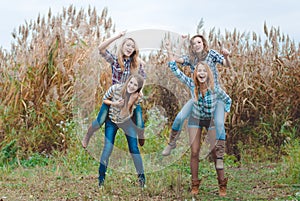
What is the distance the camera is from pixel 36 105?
300 inches

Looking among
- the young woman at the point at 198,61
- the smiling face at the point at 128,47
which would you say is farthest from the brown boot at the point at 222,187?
the smiling face at the point at 128,47

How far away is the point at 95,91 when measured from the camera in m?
7.04

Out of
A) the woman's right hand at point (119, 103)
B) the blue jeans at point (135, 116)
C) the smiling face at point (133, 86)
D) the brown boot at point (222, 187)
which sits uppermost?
the smiling face at point (133, 86)

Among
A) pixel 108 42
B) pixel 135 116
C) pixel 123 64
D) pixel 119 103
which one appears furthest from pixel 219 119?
pixel 108 42

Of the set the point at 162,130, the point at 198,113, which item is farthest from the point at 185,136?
the point at 162,130

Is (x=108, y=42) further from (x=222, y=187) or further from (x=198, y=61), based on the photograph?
(x=222, y=187)

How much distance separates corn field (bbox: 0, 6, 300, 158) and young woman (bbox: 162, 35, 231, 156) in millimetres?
1601

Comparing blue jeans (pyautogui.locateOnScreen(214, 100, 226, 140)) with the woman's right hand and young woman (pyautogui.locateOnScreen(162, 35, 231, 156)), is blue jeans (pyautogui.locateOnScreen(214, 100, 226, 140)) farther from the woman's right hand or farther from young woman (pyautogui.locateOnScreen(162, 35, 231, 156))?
the woman's right hand

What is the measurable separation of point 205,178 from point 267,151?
1.60 meters

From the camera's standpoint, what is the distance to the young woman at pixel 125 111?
5.15 m

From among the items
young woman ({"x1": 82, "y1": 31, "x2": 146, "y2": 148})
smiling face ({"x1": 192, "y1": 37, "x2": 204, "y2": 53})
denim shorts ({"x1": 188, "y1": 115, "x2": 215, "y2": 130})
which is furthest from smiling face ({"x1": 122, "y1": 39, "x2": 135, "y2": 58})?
denim shorts ({"x1": 188, "y1": 115, "x2": 215, "y2": 130})

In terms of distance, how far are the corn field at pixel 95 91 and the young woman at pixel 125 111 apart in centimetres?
187

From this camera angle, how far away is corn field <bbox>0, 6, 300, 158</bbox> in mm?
7426

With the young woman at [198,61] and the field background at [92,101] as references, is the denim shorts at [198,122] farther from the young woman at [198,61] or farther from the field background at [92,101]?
the field background at [92,101]
